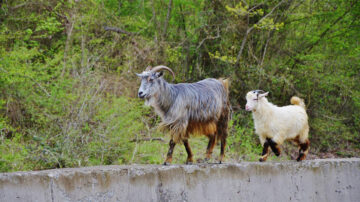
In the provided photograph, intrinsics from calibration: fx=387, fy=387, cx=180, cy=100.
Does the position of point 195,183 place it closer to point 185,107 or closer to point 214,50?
point 185,107

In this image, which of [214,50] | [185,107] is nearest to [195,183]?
[185,107]

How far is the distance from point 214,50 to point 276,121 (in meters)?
5.99

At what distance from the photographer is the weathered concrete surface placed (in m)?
4.33

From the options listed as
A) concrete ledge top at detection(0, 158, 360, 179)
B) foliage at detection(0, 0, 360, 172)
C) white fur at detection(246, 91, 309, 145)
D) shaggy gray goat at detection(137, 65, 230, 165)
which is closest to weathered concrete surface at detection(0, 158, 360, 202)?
concrete ledge top at detection(0, 158, 360, 179)

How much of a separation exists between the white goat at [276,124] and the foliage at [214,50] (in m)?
2.87

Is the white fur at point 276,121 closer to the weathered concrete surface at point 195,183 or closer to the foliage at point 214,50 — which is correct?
the weathered concrete surface at point 195,183

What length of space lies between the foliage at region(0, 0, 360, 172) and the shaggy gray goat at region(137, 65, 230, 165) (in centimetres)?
298

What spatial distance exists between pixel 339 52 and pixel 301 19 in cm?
183

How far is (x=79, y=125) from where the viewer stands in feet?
23.9

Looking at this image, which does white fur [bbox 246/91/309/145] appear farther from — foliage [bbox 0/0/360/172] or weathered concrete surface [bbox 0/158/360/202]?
foliage [bbox 0/0/360/172]

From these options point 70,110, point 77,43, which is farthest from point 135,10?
point 70,110

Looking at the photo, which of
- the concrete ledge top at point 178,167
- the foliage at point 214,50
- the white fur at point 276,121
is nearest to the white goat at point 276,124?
the white fur at point 276,121

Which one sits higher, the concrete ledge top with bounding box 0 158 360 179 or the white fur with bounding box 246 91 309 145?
the white fur with bounding box 246 91 309 145

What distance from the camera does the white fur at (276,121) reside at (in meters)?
5.84
